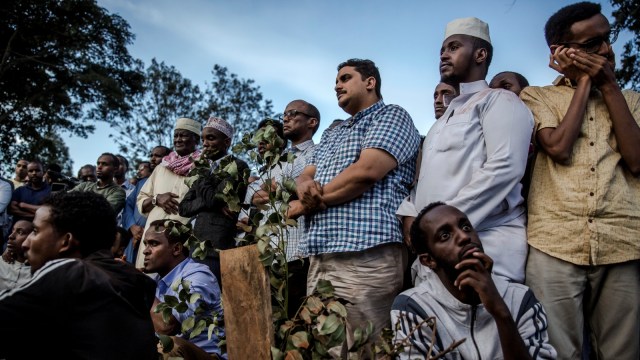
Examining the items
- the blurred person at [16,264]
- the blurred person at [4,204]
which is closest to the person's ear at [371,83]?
the blurred person at [16,264]

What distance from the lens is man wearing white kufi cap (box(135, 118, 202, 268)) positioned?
5.20 m

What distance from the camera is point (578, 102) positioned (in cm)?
264

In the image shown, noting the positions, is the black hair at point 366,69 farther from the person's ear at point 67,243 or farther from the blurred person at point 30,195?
the blurred person at point 30,195

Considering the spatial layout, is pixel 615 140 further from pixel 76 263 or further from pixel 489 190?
pixel 76 263

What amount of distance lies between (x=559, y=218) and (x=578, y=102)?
0.59 meters

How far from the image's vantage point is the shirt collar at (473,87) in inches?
120

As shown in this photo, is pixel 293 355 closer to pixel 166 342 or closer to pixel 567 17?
pixel 166 342

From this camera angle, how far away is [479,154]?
281 cm

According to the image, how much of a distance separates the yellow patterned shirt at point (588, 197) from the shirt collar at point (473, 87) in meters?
0.36

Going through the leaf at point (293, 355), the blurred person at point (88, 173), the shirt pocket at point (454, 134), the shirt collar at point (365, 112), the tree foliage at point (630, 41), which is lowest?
the leaf at point (293, 355)

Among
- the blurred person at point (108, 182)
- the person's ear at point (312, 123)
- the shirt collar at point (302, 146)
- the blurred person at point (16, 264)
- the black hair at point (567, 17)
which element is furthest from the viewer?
the blurred person at point (108, 182)

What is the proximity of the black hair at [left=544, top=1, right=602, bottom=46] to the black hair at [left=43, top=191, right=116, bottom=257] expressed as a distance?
249 cm

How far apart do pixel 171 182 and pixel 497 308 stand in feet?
13.5

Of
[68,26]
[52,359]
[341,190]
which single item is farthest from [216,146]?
[68,26]
